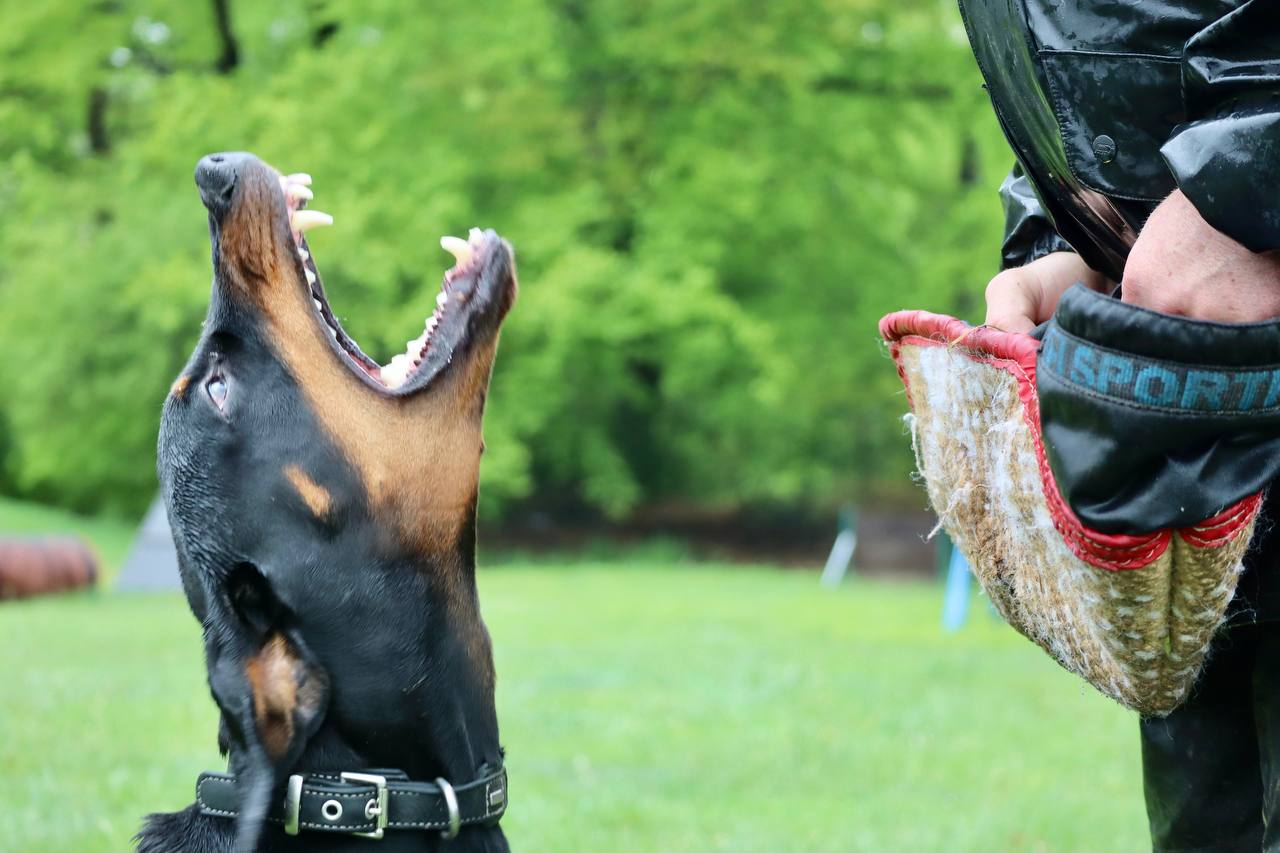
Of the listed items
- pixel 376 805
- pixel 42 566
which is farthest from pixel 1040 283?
pixel 42 566

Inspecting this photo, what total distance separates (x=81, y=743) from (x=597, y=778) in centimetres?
229

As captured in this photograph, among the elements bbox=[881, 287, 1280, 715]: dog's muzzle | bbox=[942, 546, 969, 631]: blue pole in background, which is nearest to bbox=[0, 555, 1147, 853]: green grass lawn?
bbox=[942, 546, 969, 631]: blue pole in background

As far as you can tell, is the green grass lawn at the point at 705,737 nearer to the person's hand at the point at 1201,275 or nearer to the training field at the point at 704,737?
the training field at the point at 704,737

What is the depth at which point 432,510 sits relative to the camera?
260 centimetres

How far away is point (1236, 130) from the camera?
5.17 ft

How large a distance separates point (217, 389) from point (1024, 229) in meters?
1.53

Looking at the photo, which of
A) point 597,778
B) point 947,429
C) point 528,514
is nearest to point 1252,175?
point 947,429

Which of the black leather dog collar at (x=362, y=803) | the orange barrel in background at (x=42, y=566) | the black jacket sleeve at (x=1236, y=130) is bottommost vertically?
the orange barrel in background at (x=42, y=566)

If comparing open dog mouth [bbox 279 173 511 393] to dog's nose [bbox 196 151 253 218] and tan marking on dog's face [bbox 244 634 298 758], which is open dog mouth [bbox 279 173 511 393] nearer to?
dog's nose [bbox 196 151 253 218]

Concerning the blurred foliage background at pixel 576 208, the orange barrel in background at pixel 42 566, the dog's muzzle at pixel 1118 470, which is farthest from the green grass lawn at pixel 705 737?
→ the blurred foliage background at pixel 576 208

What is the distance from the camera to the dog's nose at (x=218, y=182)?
2691 mm

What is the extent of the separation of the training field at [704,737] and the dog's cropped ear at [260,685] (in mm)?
1791

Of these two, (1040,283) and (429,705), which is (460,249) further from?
(1040,283)

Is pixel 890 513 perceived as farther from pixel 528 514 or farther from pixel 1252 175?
pixel 1252 175
